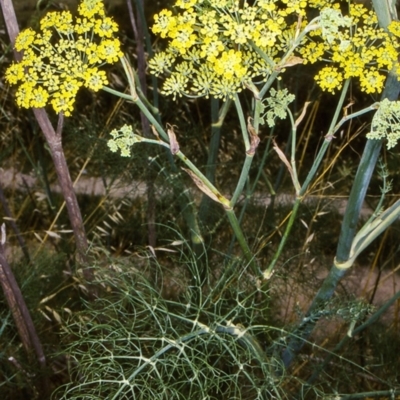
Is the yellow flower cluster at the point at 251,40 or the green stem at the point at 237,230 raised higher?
the yellow flower cluster at the point at 251,40

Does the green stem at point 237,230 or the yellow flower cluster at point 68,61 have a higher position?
the yellow flower cluster at point 68,61

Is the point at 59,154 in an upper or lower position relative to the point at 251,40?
lower

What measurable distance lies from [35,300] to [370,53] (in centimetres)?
68

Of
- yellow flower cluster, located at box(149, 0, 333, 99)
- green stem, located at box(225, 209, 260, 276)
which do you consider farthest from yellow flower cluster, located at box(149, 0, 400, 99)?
green stem, located at box(225, 209, 260, 276)

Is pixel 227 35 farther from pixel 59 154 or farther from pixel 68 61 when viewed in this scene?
pixel 59 154

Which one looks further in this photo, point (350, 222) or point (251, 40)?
point (350, 222)

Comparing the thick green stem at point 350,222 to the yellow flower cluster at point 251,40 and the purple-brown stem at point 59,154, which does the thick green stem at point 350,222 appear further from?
the purple-brown stem at point 59,154

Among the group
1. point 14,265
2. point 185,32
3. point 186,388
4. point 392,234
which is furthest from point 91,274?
point 392,234

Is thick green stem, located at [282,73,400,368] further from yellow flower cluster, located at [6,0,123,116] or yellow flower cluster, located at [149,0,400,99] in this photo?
yellow flower cluster, located at [6,0,123,116]

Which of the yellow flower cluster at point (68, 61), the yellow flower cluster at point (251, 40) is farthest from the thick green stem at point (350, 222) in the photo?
the yellow flower cluster at point (68, 61)

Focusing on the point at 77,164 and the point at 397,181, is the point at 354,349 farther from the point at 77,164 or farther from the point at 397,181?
the point at 77,164

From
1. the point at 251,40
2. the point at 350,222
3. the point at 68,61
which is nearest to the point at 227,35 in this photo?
the point at 251,40

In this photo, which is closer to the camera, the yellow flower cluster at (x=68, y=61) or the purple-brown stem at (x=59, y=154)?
the yellow flower cluster at (x=68, y=61)

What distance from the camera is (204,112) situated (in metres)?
1.59
